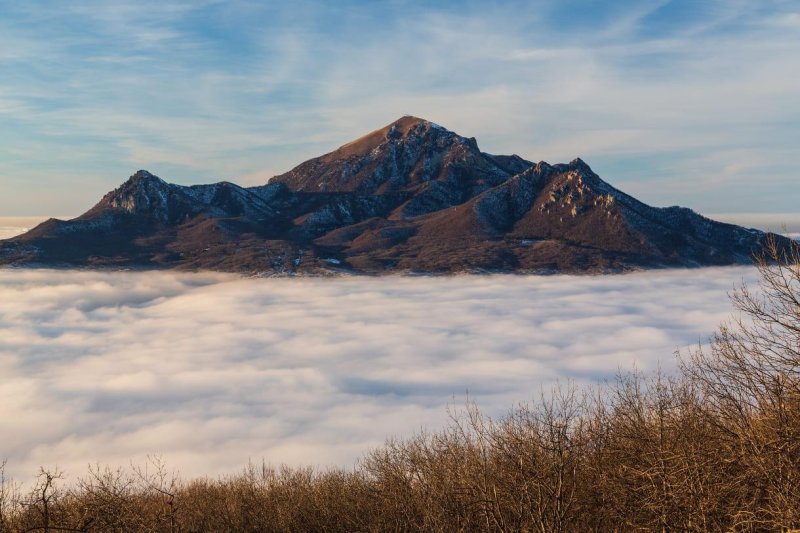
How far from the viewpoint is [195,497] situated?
7106cm

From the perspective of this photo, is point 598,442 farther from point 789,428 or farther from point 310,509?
point 310,509

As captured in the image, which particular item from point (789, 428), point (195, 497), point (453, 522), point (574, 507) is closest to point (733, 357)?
point (789, 428)

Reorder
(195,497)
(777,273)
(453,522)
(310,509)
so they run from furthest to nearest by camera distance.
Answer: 1. (195,497)
2. (310,509)
3. (453,522)
4. (777,273)

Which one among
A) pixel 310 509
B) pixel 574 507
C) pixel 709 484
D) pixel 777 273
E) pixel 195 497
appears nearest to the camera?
pixel 709 484

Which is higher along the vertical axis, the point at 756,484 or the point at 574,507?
the point at 756,484

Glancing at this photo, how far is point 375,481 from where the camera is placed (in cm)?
6481

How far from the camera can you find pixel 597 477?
146ft

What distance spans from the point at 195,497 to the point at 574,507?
4593 centimetres

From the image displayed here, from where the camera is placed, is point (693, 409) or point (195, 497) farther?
point (195, 497)

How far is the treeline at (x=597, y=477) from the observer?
30.5m

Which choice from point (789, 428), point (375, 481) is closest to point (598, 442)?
point (789, 428)

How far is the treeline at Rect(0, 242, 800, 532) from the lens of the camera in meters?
30.5

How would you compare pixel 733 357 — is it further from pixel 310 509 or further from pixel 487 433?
pixel 310 509

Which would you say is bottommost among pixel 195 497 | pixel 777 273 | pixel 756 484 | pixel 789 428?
pixel 195 497
